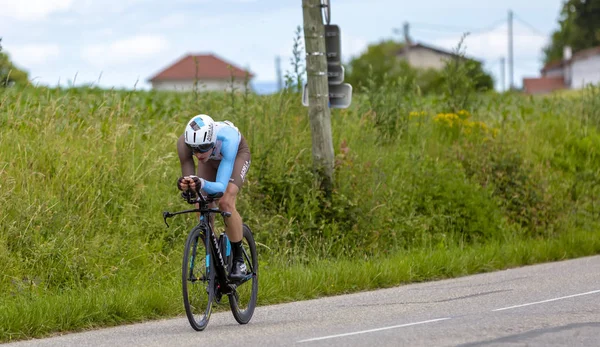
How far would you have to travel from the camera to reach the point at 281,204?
14047 mm

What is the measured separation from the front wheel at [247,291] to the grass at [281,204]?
48cm

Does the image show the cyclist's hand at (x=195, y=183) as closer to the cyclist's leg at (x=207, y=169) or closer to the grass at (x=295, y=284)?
the cyclist's leg at (x=207, y=169)

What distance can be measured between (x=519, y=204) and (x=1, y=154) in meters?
8.43

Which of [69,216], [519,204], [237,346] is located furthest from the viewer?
[519,204]

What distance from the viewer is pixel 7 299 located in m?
10.1

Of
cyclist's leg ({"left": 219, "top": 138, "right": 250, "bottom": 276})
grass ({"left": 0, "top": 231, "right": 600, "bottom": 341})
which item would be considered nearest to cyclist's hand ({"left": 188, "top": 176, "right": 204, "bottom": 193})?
cyclist's leg ({"left": 219, "top": 138, "right": 250, "bottom": 276})

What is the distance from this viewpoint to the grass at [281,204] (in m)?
11.1

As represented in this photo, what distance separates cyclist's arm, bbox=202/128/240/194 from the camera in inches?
355

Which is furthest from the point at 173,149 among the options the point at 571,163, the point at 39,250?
the point at 571,163

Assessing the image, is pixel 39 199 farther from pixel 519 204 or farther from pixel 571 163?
pixel 571 163

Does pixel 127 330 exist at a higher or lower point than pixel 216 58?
lower

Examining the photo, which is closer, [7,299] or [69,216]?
[7,299]

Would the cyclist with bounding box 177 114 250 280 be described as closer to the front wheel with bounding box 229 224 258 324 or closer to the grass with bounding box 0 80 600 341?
the front wheel with bounding box 229 224 258 324

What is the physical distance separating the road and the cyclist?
875 millimetres
